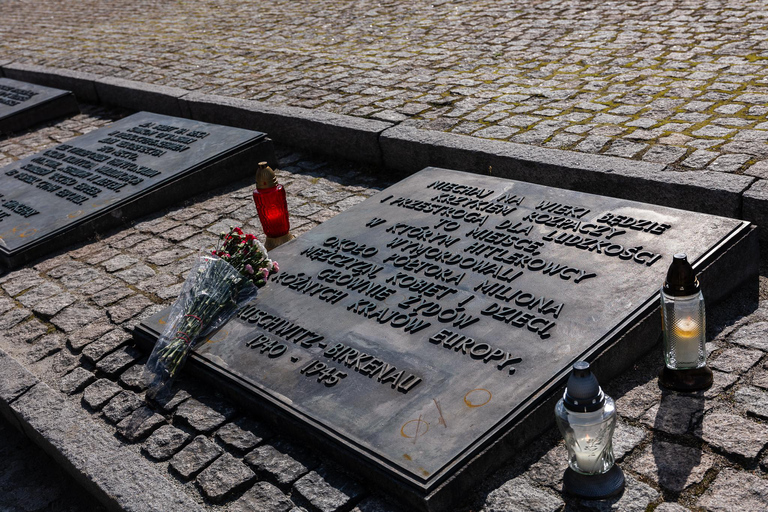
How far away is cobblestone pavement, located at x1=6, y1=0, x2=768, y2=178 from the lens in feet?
20.2

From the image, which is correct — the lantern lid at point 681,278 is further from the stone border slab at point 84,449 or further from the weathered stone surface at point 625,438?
the stone border slab at point 84,449

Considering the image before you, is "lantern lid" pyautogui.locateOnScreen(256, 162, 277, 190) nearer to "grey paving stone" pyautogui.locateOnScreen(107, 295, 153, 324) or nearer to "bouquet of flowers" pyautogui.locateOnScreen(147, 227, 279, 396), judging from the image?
"bouquet of flowers" pyautogui.locateOnScreen(147, 227, 279, 396)

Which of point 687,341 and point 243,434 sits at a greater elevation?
point 687,341

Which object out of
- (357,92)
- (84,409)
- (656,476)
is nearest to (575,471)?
(656,476)

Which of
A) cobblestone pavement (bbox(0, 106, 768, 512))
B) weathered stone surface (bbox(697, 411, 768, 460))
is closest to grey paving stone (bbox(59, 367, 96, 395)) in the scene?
cobblestone pavement (bbox(0, 106, 768, 512))

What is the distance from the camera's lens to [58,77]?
10812 millimetres

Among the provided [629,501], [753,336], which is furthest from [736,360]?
[629,501]

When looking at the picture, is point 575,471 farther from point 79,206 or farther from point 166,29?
point 166,29

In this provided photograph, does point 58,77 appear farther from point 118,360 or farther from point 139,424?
→ point 139,424

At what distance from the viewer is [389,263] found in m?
4.67

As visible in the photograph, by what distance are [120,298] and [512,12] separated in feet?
23.9

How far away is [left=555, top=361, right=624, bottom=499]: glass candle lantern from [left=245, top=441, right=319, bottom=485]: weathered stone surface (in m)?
1.20

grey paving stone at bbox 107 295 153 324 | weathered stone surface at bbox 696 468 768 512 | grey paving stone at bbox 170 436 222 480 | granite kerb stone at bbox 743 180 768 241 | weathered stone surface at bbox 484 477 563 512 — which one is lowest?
grey paving stone at bbox 107 295 153 324

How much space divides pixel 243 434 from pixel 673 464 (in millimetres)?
2034
